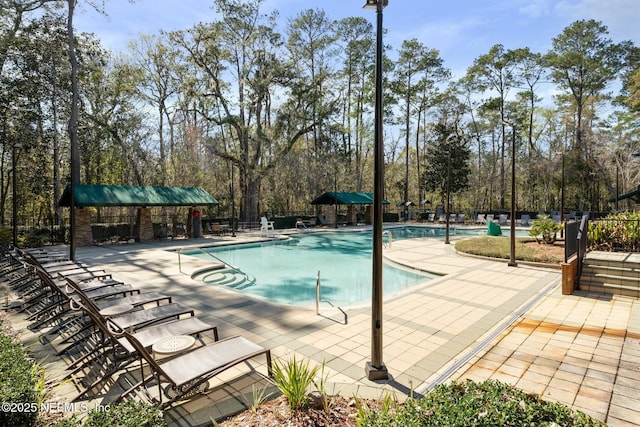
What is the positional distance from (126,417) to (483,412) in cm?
212

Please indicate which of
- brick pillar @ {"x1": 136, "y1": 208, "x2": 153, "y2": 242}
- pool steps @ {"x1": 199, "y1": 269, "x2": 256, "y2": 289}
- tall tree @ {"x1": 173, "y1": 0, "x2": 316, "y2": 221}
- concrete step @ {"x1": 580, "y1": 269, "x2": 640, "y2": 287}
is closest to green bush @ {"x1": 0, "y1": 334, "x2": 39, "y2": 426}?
pool steps @ {"x1": 199, "y1": 269, "x2": 256, "y2": 289}

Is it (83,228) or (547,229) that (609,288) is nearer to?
(547,229)

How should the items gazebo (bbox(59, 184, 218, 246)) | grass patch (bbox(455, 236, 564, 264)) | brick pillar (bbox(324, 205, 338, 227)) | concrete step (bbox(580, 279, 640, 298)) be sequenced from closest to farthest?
concrete step (bbox(580, 279, 640, 298))
grass patch (bbox(455, 236, 564, 264))
gazebo (bbox(59, 184, 218, 246))
brick pillar (bbox(324, 205, 338, 227))

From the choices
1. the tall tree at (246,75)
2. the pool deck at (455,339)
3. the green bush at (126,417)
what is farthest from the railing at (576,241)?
the tall tree at (246,75)

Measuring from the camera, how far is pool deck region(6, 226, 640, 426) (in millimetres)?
3041

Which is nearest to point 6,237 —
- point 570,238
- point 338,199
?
point 338,199

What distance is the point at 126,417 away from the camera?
203 cm

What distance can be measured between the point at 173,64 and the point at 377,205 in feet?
73.0

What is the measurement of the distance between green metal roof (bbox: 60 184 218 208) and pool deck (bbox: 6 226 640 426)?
7417mm

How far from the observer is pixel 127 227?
1606 centimetres

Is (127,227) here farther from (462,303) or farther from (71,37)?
(462,303)

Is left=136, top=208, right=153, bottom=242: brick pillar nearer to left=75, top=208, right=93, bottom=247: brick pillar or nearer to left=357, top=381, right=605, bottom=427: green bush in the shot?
left=75, top=208, right=93, bottom=247: brick pillar

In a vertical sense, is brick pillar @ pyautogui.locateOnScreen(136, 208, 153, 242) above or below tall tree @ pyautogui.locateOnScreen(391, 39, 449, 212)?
below

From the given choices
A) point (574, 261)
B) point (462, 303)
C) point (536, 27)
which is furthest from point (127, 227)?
point (536, 27)
